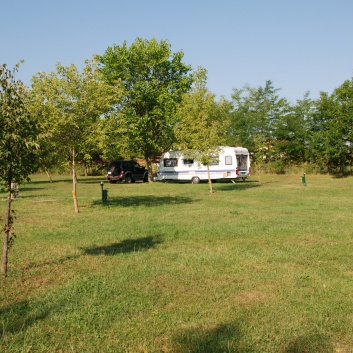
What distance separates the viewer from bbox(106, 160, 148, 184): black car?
34781mm

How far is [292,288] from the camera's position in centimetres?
573

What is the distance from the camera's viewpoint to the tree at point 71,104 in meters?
13.6

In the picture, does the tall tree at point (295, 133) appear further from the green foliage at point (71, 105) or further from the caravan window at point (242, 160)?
the green foliage at point (71, 105)

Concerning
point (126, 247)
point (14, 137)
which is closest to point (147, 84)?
point (126, 247)

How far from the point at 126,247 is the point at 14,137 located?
11.2ft

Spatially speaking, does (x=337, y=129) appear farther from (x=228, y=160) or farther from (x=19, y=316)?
(x=19, y=316)

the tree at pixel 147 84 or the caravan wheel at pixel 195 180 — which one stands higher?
the tree at pixel 147 84

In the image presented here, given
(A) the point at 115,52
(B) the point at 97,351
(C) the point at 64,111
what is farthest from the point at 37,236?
(A) the point at 115,52

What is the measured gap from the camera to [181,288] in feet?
19.0

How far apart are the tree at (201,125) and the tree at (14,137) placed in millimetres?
16344

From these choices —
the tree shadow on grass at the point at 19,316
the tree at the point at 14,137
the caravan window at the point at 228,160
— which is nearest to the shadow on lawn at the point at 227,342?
the tree shadow on grass at the point at 19,316

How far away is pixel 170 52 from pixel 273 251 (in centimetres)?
2861

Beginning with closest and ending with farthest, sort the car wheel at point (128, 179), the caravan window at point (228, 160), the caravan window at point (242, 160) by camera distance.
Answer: the caravan window at point (228, 160) < the caravan window at point (242, 160) < the car wheel at point (128, 179)

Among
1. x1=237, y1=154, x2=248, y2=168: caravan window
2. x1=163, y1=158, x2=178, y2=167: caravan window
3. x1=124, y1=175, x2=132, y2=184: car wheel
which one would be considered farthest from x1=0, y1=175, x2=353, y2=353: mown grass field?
x1=124, y1=175, x2=132, y2=184: car wheel
